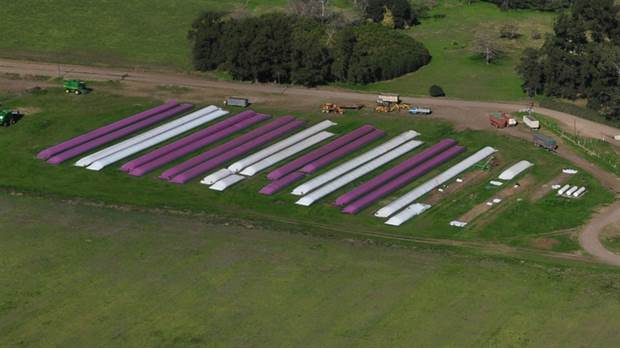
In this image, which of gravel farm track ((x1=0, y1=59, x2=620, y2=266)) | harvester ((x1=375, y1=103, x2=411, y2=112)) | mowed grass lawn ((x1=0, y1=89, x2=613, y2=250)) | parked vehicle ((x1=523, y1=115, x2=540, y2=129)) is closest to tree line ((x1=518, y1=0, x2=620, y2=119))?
gravel farm track ((x1=0, y1=59, x2=620, y2=266))

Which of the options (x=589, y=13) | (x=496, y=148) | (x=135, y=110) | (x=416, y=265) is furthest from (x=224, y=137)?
(x=589, y=13)

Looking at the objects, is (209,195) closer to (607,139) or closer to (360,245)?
(360,245)

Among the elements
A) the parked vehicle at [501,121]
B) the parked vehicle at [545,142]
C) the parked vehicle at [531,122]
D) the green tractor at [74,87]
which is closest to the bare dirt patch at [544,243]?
the parked vehicle at [545,142]

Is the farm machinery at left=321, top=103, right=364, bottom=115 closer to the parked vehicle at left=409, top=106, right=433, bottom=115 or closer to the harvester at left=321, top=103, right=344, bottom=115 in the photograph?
the harvester at left=321, top=103, right=344, bottom=115

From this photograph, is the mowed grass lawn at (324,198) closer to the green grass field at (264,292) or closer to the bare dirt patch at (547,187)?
the bare dirt patch at (547,187)

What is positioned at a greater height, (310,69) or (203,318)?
(310,69)
